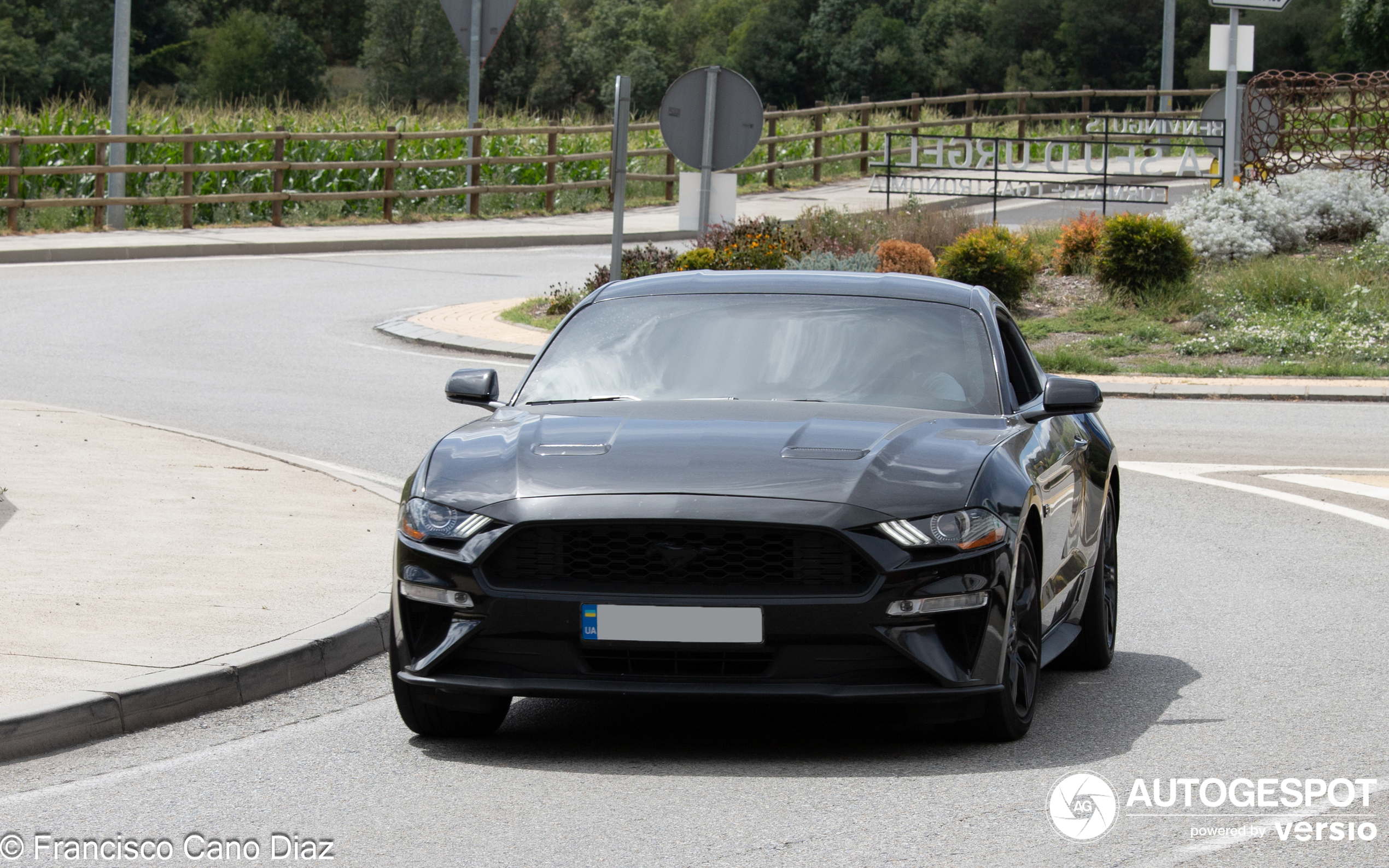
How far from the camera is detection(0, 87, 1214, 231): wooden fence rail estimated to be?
30.9 metres

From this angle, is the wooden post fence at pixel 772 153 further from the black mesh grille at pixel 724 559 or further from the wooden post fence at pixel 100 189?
the black mesh grille at pixel 724 559

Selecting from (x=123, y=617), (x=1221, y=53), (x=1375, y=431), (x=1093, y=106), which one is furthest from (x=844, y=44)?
(x=123, y=617)

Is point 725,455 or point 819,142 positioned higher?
point 819,142

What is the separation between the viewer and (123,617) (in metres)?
7.27

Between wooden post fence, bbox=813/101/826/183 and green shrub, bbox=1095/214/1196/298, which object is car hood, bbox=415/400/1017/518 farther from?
wooden post fence, bbox=813/101/826/183

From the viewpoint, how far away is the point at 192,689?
6.39m

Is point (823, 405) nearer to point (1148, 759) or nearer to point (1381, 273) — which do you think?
point (1148, 759)

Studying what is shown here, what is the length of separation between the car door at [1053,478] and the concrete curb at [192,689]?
103 inches

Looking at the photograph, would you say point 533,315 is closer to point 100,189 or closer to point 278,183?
point 100,189

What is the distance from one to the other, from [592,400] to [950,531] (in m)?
1.59

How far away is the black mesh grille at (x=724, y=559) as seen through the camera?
215 inches

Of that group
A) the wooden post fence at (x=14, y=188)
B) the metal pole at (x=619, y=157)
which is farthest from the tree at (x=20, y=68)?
the metal pole at (x=619, y=157)

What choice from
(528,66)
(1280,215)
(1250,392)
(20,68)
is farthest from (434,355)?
(528,66)

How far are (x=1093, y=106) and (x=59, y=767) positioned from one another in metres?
86.0
